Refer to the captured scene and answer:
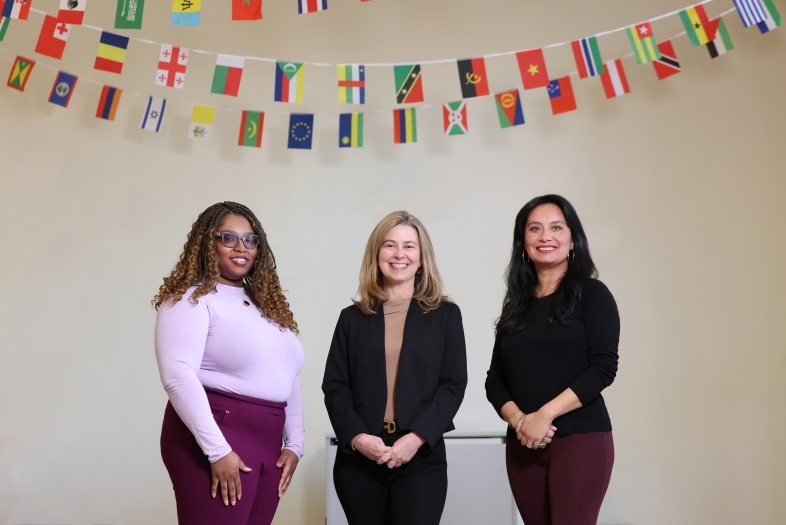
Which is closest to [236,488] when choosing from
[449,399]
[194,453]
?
[194,453]

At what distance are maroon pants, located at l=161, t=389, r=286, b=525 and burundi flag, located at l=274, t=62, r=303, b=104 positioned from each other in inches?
71.5

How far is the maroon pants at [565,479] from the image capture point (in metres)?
2.04

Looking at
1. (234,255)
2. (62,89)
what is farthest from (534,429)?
(62,89)

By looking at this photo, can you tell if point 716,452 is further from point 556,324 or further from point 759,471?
point 556,324

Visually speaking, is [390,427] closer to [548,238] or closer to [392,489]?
[392,489]

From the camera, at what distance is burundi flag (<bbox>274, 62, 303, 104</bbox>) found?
11.6ft

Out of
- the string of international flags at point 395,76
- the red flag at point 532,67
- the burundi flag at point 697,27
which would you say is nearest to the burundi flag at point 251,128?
the string of international flags at point 395,76

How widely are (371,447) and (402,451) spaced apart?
0.09m

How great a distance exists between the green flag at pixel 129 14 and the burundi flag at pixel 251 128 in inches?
48.6

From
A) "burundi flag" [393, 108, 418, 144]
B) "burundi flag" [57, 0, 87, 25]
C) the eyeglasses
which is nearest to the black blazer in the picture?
the eyeglasses

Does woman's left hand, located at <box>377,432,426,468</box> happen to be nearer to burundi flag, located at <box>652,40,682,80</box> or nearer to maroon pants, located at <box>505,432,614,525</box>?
maroon pants, located at <box>505,432,614,525</box>

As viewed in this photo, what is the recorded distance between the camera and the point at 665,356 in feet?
12.4

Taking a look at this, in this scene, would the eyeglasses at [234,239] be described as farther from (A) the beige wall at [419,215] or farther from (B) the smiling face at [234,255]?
(A) the beige wall at [419,215]

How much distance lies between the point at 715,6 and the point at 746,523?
2473 millimetres
